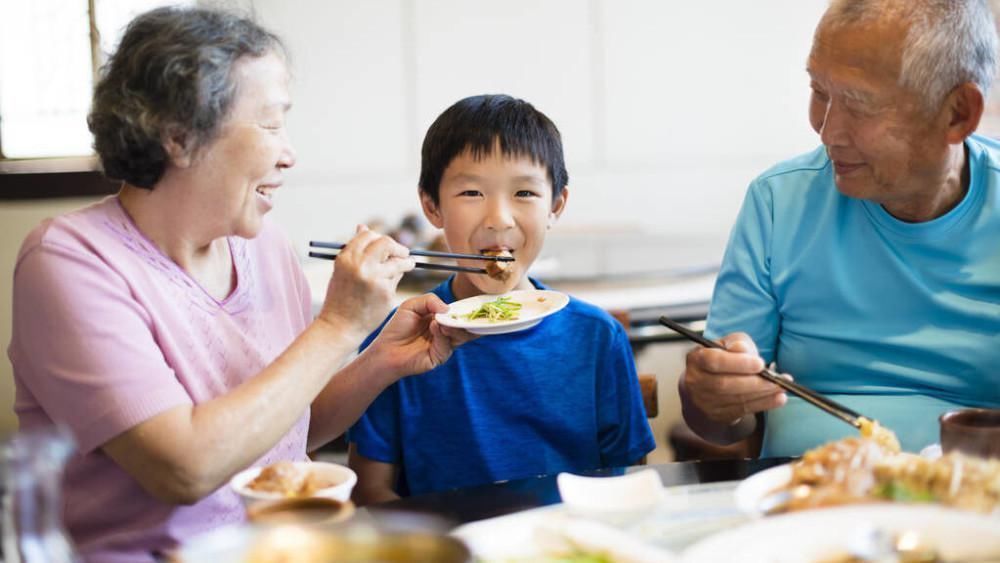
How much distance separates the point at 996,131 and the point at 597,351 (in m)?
4.48

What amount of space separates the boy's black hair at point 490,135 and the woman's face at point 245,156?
456mm

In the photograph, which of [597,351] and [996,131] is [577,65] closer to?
[996,131]

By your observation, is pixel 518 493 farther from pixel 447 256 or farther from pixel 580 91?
pixel 580 91

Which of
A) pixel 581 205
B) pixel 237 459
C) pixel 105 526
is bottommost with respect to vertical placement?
pixel 581 205

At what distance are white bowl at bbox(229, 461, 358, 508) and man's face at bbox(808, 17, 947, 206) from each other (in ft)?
3.62

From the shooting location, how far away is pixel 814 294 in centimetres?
206

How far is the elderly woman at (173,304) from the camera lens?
1.48m

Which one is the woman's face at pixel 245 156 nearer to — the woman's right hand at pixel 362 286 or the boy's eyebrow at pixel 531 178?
the woman's right hand at pixel 362 286

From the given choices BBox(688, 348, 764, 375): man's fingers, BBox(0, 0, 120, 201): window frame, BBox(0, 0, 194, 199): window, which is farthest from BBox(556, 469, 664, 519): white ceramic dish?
BBox(0, 0, 194, 199): window

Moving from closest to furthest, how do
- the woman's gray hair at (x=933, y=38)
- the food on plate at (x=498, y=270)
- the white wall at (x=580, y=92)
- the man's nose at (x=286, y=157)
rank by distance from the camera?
the man's nose at (x=286, y=157)
the woman's gray hair at (x=933, y=38)
the food on plate at (x=498, y=270)
the white wall at (x=580, y=92)

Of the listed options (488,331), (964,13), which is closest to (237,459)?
(488,331)

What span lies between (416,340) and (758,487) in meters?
0.85

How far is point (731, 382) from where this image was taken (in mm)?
1667

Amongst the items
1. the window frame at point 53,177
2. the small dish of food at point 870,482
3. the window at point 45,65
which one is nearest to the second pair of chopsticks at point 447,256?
the small dish of food at point 870,482
